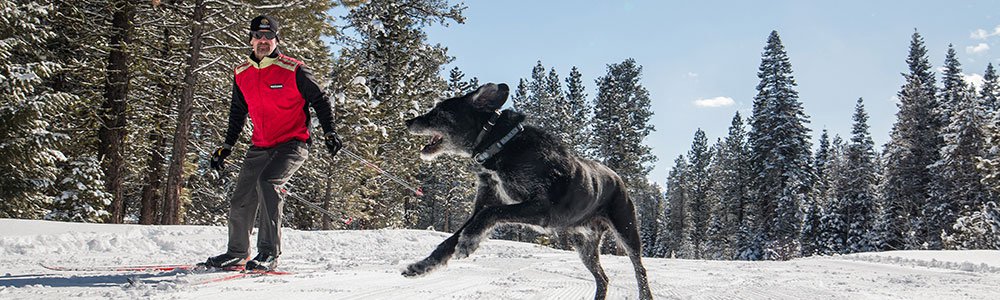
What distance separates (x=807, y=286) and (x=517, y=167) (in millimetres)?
3591

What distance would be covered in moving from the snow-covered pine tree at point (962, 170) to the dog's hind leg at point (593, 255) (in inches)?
1294

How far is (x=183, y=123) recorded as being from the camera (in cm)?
1016

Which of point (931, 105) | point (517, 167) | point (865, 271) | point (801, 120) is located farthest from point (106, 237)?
point (931, 105)

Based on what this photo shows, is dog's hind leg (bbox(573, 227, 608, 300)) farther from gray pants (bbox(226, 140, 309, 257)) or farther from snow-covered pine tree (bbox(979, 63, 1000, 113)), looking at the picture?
snow-covered pine tree (bbox(979, 63, 1000, 113))

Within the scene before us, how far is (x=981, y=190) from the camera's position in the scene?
30047 mm

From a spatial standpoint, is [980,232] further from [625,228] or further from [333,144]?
[333,144]

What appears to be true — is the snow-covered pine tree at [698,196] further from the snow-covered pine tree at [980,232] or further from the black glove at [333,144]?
the black glove at [333,144]

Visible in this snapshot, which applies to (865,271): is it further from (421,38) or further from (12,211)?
(421,38)

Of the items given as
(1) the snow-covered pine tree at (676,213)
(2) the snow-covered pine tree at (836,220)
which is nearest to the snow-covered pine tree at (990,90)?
(2) the snow-covered pine tree at (836,220)

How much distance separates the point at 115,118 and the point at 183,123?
11.2ft

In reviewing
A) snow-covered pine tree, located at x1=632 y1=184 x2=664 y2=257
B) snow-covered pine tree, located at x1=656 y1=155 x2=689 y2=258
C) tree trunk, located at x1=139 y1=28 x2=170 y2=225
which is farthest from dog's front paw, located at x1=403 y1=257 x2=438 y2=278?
snow-covered pine tree, located at x1=632 y1=184 x2=664 y2=257

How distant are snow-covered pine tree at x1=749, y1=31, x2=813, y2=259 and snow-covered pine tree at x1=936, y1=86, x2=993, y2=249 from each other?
6.68 metres

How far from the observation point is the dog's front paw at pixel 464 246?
301cm

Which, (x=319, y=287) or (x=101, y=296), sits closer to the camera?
(x=101, y=296)
